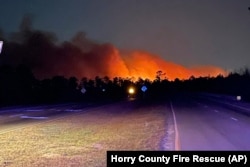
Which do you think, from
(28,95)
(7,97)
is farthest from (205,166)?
(28,95)

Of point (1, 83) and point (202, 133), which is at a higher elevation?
point (1, 83)

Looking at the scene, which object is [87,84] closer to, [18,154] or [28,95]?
[28,95]

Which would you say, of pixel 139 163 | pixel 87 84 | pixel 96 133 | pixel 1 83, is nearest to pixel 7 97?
pixel 1 83

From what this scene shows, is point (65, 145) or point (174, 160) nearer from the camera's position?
point (174, 160)

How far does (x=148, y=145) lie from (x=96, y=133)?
5.45 meters

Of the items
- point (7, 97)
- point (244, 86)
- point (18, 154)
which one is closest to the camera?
point (18, 154)

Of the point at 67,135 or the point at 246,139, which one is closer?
the point at 246,139

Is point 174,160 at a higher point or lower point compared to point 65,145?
higher

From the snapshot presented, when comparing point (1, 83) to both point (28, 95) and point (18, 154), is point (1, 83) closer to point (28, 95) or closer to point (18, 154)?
point (28, 95)

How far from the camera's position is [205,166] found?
35.7 feet

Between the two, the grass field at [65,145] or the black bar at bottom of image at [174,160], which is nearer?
the black bar at bottom of image at [174,160]

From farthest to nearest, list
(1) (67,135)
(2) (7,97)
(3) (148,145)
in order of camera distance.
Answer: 1. (2) (7,97)
2. (1) (67,135)
3. (3) (148,145)

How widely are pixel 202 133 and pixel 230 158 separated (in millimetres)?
9179

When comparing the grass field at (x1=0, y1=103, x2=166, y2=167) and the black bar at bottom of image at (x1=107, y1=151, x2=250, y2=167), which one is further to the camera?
the grass field at (x1=0, y1=103, x2=166, y2=167)
